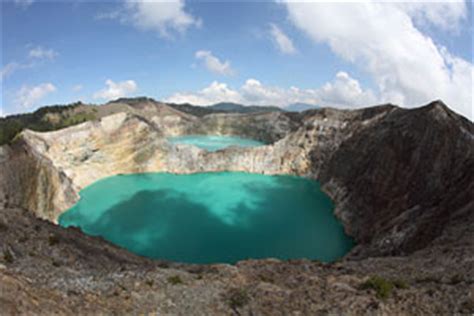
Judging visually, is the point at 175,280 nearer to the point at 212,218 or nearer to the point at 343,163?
the point at 212,218

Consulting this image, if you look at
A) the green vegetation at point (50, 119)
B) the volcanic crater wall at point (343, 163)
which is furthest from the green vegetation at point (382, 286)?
the green vegetation at point (50, 119)

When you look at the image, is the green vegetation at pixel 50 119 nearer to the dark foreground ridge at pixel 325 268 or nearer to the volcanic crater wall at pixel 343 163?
the volcanic crater wall at pixel 343 163

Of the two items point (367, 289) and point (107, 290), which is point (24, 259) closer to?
point (107, 290)

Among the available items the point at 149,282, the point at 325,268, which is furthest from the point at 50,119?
the point at 325,268

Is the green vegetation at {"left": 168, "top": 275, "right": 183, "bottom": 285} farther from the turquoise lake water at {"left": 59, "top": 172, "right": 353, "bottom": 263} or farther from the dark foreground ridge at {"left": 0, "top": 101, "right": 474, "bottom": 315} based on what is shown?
the turquoise lake water at {"left": 59, "top": 172, "right": 353, "bottom": 263}

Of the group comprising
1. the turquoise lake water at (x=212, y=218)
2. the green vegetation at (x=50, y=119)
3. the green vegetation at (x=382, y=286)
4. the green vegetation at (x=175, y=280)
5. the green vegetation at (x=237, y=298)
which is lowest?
the green vegetation at (x=237, y=298)
